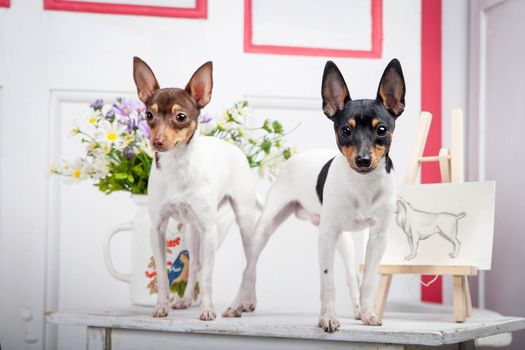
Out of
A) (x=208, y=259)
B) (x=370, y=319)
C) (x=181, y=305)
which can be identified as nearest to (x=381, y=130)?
(x=370, y=319)

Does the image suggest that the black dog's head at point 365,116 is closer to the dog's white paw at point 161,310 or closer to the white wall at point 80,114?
the dog's white paw at point 161,310

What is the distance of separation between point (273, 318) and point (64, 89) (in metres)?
1.13

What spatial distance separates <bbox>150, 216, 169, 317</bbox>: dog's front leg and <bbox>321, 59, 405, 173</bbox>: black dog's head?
462mm

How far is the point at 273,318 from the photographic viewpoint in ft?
5.17

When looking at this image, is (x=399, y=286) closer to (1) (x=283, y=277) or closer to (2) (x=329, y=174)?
(1) (x=283, y=277)

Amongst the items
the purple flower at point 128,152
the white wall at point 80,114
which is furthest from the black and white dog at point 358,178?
the white wall at point 80,114

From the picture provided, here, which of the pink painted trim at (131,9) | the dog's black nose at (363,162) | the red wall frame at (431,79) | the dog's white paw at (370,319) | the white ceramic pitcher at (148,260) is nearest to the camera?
the dog's black nose at (363,162)

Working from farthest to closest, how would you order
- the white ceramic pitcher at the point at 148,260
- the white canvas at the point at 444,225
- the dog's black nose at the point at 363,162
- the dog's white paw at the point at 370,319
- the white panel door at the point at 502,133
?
the white panel door at the point at 502,133
the white ceramic pitcher at the point at 148,260
the white canvas at the point at 444,225
the dog's white paw at the point at 370,319
the dog's black nose at the point at 363,162

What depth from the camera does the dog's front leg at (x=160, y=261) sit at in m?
1.57

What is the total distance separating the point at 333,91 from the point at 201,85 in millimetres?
294

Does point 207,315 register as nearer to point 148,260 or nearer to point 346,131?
point 148,260

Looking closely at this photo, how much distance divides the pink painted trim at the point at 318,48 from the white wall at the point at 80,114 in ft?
0.07

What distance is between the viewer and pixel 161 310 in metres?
1.57

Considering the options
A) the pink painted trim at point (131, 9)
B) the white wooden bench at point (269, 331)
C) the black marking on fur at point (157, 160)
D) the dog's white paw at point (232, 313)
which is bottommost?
the white wooden bench at point (269, 331)
